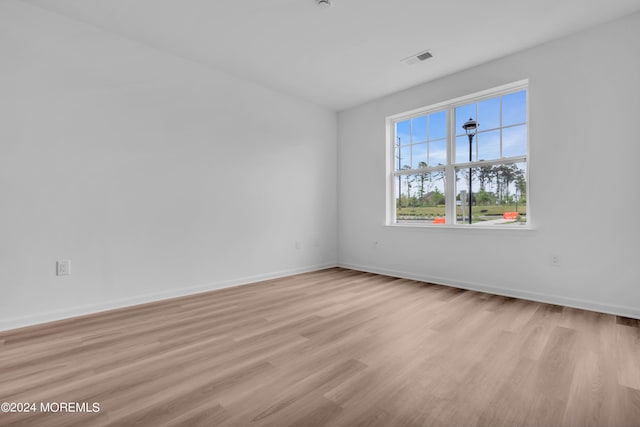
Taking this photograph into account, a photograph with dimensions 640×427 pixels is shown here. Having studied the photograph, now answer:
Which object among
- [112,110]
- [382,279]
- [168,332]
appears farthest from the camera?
[382,279]

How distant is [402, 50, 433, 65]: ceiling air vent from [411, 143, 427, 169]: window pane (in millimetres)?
1192

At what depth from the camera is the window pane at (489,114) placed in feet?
11.8

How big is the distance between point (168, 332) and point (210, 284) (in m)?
1.28

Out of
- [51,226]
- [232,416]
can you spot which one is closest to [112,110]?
[51,226]

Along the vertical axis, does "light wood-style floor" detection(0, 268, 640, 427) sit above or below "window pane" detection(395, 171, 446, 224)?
below

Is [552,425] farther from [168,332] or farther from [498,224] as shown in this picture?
[498,224]

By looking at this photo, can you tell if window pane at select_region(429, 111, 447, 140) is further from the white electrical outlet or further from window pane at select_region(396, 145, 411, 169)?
the white electrical outlet

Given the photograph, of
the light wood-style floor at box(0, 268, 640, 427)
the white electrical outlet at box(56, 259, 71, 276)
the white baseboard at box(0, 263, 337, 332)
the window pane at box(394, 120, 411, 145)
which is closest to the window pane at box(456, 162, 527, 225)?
the window pane at box(394, 120, 411, 145)

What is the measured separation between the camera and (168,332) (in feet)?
7.64

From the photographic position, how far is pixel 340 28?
9.37 ft

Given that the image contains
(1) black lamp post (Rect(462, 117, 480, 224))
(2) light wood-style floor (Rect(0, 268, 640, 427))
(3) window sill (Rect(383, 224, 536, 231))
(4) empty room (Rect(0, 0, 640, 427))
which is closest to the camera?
(2) light wood-style floor (Rect(0, 268, 640, 427))

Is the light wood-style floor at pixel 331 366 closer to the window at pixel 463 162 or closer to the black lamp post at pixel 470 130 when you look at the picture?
the window at pixel 463 162

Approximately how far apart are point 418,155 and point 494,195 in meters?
1.19

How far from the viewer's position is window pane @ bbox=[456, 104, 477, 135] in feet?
12.4
